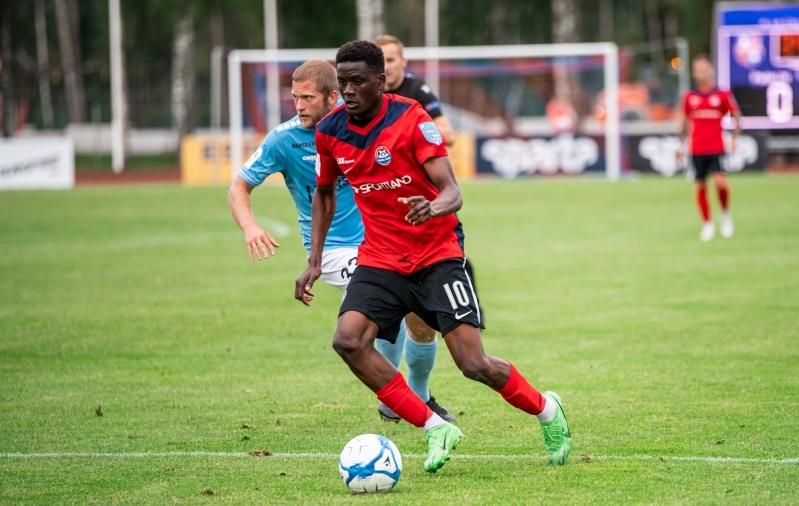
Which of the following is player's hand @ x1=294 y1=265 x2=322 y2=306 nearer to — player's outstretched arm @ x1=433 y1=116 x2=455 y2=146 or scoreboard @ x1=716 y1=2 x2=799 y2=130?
player's outstretched arm @ x1=433 y1=116 x2=455 y2=146

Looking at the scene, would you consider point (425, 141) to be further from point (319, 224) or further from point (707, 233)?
point (707, 233)

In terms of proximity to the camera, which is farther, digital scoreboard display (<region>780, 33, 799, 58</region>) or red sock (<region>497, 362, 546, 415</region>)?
digital scoreboard display (<region>780, 33, 799, 58</region>)

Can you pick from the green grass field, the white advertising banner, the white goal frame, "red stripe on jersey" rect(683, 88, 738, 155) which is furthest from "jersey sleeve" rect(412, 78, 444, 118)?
the white advertising banner

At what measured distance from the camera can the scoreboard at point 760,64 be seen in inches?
1118

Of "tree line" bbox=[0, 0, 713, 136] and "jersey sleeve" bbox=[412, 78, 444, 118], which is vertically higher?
"tree line" bbox=[0, 0, 713, 136]

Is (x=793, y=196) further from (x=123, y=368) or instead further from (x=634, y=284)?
(x=123, y=368)

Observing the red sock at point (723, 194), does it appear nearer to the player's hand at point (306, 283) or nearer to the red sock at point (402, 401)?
the player's hand at point (306, 283)

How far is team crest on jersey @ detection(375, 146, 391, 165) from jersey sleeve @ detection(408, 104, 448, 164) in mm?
127

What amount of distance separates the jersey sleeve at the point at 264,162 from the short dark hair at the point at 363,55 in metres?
1.27

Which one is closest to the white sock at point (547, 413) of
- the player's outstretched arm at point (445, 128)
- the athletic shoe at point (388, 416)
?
the athletic shoe at point (388, 416)

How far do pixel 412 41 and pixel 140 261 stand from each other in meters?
Answer: 41.1

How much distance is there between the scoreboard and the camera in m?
28.4

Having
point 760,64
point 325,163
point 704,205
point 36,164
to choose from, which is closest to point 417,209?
point 325,163

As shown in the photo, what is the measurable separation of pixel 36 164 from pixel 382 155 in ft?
86.4
